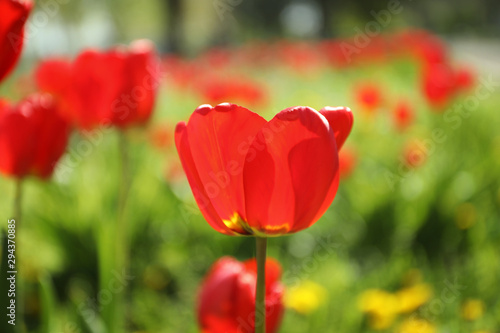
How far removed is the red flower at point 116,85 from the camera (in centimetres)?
129

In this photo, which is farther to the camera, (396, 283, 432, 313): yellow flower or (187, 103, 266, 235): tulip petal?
(396, 283, 432, 313): yellow flower

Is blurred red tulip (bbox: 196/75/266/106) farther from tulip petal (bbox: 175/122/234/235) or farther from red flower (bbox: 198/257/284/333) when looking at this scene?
tulip petal (bbox: 175/122/234/235)

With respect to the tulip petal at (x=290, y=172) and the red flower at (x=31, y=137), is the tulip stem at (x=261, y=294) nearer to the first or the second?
the tulip petal at (x=290, y=172)

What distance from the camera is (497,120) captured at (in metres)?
3.79

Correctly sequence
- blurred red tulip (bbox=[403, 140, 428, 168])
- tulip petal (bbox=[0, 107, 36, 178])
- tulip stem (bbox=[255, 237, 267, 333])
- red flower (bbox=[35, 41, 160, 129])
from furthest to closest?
blurred red tulip (bbox=[403, 140, 428, 168])
red flower (bbox=[35, 41, 160, 129])
tulip petal (bbox=[0, 107, 36, 178])
tulip stem (bbox=[255, 237, 267, 333])

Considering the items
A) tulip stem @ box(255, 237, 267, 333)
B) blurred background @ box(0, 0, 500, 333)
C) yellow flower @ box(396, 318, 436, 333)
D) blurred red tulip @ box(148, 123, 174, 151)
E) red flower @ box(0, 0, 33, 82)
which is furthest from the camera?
blurred red tulip @ box(148, 123, 174, 151)

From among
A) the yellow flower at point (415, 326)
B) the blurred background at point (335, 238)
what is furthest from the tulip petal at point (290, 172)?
the yellow flower at point (415, 326)

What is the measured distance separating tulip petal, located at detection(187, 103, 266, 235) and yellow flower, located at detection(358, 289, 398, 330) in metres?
1.03

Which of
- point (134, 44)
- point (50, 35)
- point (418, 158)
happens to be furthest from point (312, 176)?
point (50, 35)

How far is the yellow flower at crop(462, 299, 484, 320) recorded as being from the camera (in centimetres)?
152

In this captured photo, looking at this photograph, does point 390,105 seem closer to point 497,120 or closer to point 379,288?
point 497,120

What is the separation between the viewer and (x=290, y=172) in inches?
24.8

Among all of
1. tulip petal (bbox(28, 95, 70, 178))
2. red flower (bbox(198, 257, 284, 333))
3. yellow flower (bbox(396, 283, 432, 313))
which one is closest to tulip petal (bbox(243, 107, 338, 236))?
red flower (bbox(198, 257, 284, 333))

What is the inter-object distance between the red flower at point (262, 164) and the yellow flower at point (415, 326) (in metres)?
0.94
